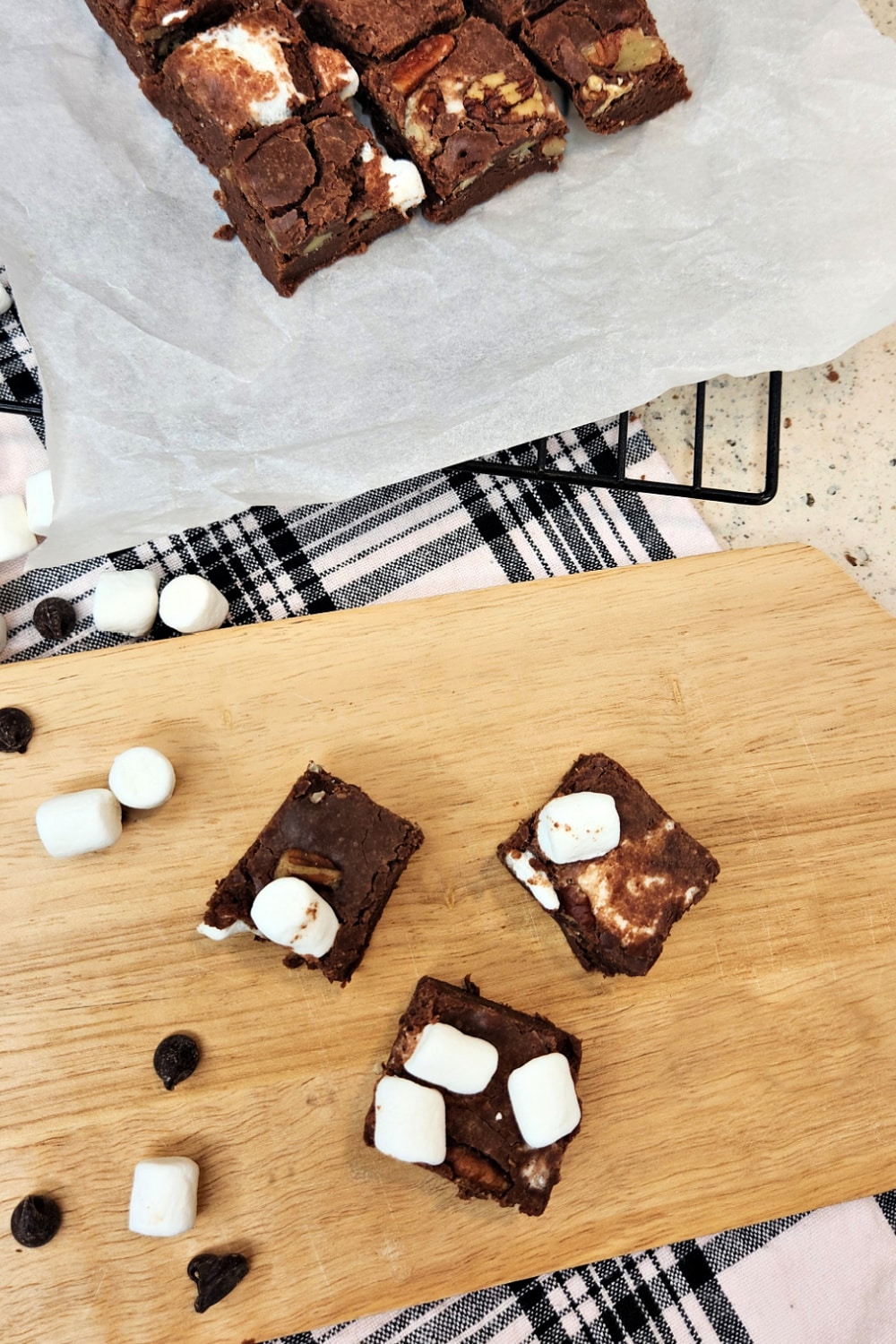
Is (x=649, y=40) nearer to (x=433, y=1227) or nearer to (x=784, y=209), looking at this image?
Result: (x=784, y=209)

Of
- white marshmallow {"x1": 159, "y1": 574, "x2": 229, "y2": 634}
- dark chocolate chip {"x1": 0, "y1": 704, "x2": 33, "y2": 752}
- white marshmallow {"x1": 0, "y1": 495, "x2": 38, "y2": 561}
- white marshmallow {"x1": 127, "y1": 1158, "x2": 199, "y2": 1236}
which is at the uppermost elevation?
white marshmallow {"x1": 0, "y1": 495, "x2": 38, "y2": 561}

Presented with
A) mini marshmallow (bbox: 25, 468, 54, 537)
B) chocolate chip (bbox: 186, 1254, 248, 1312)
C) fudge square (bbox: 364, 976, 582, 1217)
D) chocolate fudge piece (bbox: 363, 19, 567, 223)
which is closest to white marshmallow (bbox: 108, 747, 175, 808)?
mini marshmallow (bbox: 25, 468, 54, 537)

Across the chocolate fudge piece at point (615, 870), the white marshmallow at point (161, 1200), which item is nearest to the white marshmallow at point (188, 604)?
the chocolate fudge piece at point (615, 870)

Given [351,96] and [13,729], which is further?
[351,96]

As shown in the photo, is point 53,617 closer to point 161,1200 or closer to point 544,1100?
point 161,1200

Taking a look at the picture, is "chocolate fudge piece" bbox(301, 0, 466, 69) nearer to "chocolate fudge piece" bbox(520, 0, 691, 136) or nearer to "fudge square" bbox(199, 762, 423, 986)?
"chocolate fudge piece" bbox(520, 0, 691, 136)

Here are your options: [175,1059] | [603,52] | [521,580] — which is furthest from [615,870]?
[603,52]
